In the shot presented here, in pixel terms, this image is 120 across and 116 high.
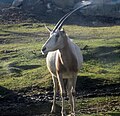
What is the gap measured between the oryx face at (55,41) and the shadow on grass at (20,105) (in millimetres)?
3643

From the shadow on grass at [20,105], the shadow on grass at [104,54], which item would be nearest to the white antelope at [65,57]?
the shadow on grass at [20,105]

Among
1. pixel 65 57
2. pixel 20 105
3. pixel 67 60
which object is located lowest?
pixel 20 105

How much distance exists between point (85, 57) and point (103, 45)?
2.80 metres

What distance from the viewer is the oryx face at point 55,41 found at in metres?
15.2

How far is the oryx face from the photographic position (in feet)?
49.9

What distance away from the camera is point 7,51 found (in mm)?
32969

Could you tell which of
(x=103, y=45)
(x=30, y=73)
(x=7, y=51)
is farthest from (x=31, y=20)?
(x=30, y=73)

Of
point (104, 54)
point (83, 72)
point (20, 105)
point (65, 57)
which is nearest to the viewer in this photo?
point (65, 57)

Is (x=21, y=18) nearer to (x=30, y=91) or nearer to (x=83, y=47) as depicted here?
(x=83, y=47)

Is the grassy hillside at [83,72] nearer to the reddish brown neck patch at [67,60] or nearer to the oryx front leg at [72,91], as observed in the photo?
the oryx front leg at [72,91]

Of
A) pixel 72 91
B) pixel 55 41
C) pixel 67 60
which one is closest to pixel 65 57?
pixel 67 60

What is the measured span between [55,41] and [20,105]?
18.9 ft

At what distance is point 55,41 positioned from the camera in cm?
1555

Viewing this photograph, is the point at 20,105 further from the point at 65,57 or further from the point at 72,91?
the point at 65,57
